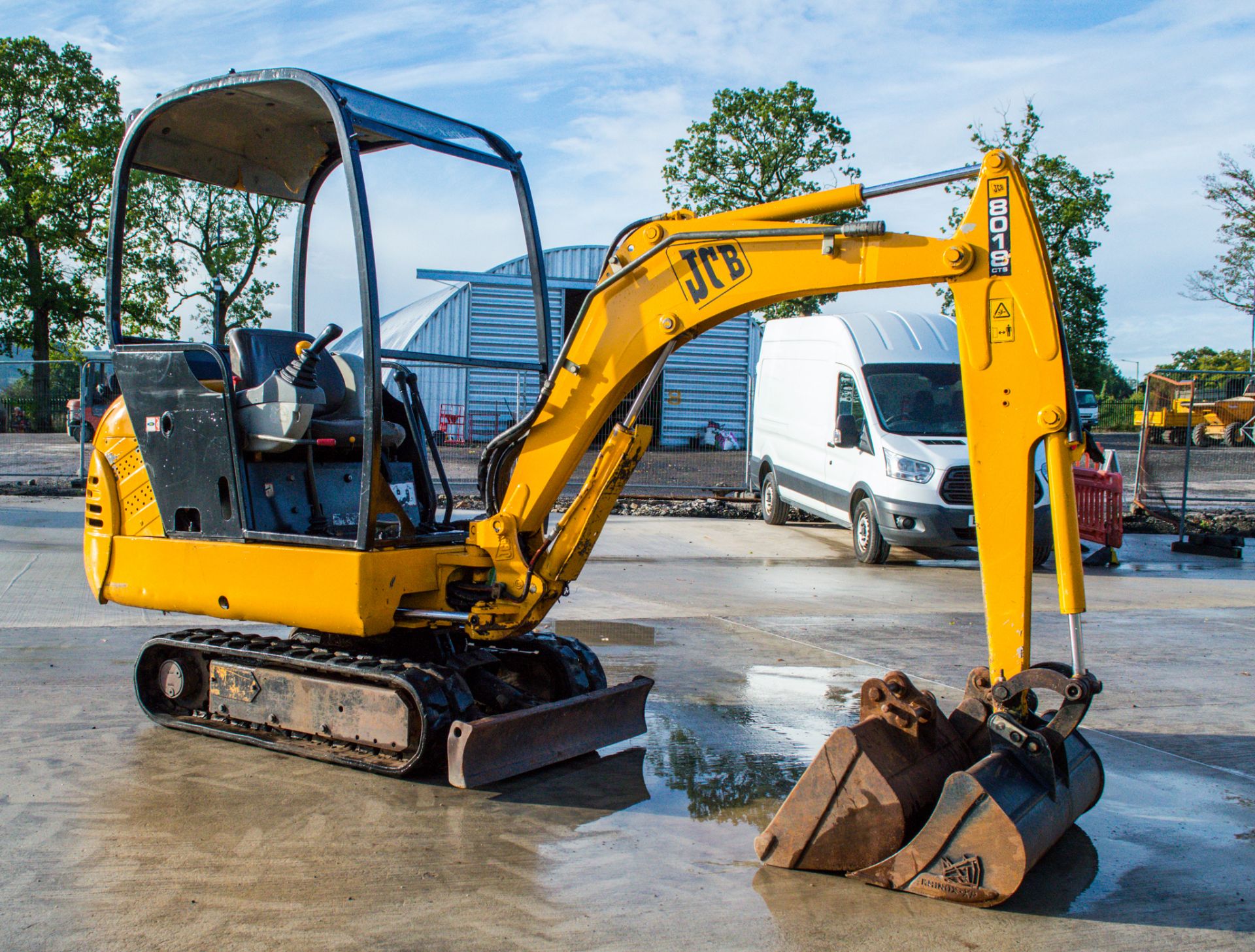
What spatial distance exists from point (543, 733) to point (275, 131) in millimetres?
3453

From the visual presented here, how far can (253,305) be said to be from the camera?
119ft

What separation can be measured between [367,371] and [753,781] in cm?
247

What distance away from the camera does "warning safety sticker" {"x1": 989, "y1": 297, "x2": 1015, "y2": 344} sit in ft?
13.5

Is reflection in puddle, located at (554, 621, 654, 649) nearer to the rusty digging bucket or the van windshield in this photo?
the rusty digging bucket

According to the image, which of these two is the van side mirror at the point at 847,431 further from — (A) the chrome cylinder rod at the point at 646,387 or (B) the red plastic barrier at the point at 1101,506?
(A) the chrome cylinder rod at the point at 646,387

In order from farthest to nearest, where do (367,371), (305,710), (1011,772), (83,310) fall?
(83,310) → (305,710) → (367,371) → (1011,772)

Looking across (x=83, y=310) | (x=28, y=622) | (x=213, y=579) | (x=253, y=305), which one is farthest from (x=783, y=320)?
(x=83, y=310)

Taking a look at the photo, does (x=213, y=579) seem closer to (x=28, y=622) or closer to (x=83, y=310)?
(x=28, y=622)

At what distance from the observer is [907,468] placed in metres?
12.1

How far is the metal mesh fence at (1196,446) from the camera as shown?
16547 mm

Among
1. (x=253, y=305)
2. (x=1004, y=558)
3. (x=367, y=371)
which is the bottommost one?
(x=1004, y=558)

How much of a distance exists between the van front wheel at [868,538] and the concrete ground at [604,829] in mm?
4303

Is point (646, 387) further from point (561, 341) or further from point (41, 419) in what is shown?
point (561, 341)

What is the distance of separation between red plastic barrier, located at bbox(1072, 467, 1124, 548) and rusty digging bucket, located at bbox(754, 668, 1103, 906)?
980 centimetres
